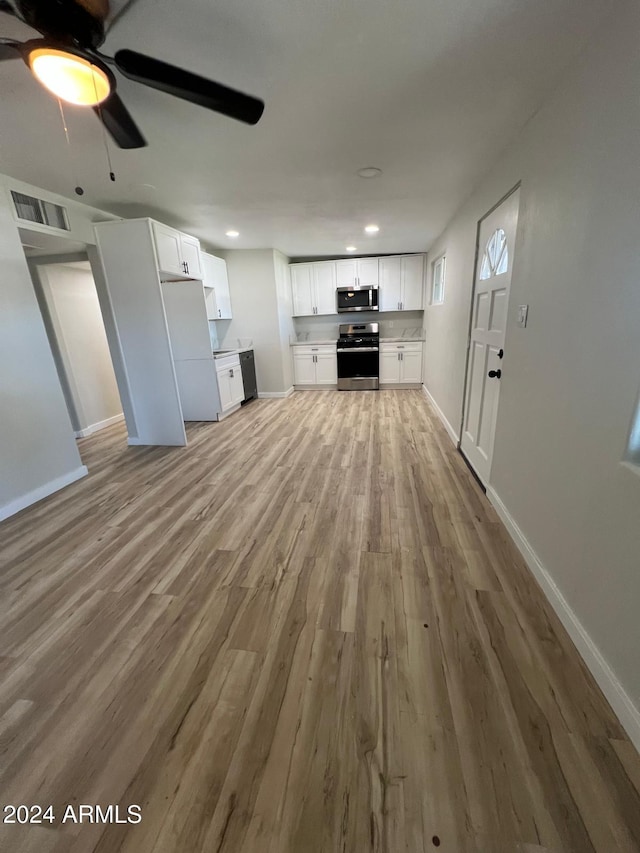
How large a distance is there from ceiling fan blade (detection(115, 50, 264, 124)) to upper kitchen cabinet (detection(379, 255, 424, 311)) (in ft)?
15.6

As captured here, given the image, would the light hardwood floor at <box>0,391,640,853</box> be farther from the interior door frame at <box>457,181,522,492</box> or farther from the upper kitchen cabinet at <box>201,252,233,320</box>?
the upper kitchen cabinet at <box>201,252,233,320</box>

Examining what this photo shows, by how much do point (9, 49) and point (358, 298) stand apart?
16.7 ft

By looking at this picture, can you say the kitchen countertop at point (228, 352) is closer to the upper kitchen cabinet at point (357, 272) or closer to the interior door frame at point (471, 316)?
the upper kitchen cabinet at point (357, 272)

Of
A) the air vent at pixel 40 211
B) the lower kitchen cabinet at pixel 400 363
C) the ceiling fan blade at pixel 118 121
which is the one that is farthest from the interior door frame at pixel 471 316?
the air vent at pixel 40 211

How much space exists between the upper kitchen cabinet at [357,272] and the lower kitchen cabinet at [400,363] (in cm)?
118

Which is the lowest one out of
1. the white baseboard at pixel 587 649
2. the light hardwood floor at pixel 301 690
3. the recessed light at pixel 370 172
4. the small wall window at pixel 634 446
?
the light hardwood floor at pixel 301 690

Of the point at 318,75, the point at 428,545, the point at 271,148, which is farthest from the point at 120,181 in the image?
the point at 428,545

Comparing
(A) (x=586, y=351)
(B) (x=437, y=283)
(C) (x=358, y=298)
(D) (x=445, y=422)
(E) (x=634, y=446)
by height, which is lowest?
(D) (x=445, y=422)

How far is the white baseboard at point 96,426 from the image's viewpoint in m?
4.26

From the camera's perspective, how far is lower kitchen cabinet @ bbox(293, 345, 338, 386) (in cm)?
606

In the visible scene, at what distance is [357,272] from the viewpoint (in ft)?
19.0

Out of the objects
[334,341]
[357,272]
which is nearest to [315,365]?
[334,341]

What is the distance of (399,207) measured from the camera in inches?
128

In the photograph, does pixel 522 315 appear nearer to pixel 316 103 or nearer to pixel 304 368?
pixel 316 103
